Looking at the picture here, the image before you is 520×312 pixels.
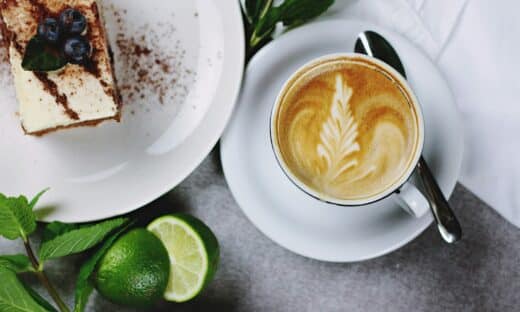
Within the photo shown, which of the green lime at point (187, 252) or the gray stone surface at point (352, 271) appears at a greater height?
the green lime at point (187, 252)

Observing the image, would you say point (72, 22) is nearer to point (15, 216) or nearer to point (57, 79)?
point (57, 79)

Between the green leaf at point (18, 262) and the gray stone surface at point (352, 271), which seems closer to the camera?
the green leaf at point (18, 262)

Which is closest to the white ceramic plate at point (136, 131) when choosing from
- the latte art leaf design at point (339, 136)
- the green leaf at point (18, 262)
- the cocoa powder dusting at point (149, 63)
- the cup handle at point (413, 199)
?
the cocoa powder dusting at point (149, 63)

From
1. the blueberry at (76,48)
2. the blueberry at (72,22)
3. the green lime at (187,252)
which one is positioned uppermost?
the blueberry at (72,22)

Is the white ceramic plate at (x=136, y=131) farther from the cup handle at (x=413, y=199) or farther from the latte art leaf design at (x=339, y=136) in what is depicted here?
the cup handle at (x=413, y=199)

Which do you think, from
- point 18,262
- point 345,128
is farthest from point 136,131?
point 345,128

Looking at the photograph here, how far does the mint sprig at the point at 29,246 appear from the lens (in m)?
1.21

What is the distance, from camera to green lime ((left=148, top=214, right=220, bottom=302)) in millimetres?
1327

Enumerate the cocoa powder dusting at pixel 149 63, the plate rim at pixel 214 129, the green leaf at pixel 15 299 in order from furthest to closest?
the cocoa powder dusting at pixel 149 63 < the plate rim at pixel 214 129 < the green leaf at pixel 15 299

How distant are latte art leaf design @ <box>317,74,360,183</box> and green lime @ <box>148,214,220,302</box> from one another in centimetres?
28

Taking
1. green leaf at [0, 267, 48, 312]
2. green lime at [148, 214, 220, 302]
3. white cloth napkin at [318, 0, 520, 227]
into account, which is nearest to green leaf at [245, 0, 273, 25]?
white cloth napkin at [318, 0, 520, 227]

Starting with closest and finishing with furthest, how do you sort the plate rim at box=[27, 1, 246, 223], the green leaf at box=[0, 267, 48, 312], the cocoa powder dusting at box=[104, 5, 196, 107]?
the green leaf at box=[0, 267, 48, 312]
the plate rim at box=[27, 1, 246, 223]
the cocoa powder dusting at box=[104, 5, 196, 107]

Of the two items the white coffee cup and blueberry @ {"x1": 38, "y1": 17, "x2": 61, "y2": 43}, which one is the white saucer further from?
blueberry @ {"x1": 38, "y1": 17, "x2": 61, "y2": 43}

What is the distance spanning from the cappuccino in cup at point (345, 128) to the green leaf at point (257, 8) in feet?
0.63
